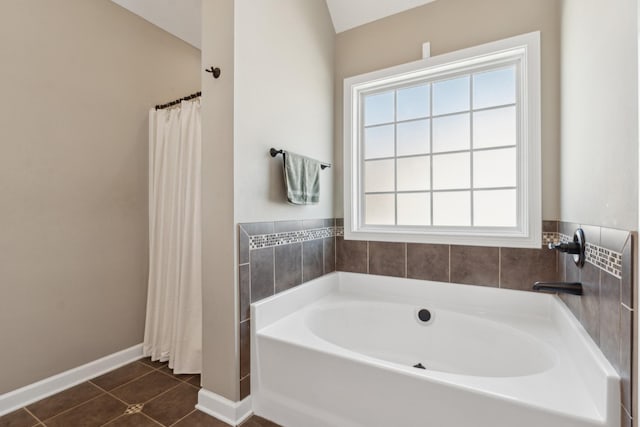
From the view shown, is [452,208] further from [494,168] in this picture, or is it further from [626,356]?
[626,356]

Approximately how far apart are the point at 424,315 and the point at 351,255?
743mm

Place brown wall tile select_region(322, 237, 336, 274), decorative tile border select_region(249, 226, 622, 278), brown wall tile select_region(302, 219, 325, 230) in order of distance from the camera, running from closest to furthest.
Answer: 1. decorative tile border select_region(249, 226, 622, 278)
2. brown wall tile select_region(302, 219, 325, 230)
3. brown wall tile select_region(322, 237, 336, 274)

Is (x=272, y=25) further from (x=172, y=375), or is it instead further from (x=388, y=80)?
(x=172, y=375)

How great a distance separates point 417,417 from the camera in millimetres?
1267

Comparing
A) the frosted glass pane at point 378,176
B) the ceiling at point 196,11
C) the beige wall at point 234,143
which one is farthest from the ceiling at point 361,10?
the frosted glass pane at point 378,176

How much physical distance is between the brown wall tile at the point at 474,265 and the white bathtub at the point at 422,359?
6 cm

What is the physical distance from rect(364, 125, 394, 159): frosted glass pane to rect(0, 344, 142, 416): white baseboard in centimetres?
248

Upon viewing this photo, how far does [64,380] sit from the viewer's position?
1.95m

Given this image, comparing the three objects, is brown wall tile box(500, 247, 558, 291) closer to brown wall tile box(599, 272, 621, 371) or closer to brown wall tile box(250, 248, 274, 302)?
brown wall tile box(599, 272, 621, 371)

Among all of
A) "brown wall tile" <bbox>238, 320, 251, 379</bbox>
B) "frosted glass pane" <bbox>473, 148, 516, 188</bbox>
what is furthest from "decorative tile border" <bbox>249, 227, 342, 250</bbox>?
"frosted glass pane" <bbox>473, 148, 516, 188</bbox>

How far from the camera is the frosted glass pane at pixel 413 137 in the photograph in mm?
2381

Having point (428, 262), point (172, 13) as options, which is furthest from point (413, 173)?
point (172, 13)

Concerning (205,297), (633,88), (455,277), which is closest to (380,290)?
(455,277)

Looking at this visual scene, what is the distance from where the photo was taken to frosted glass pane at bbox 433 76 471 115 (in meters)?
2.23
